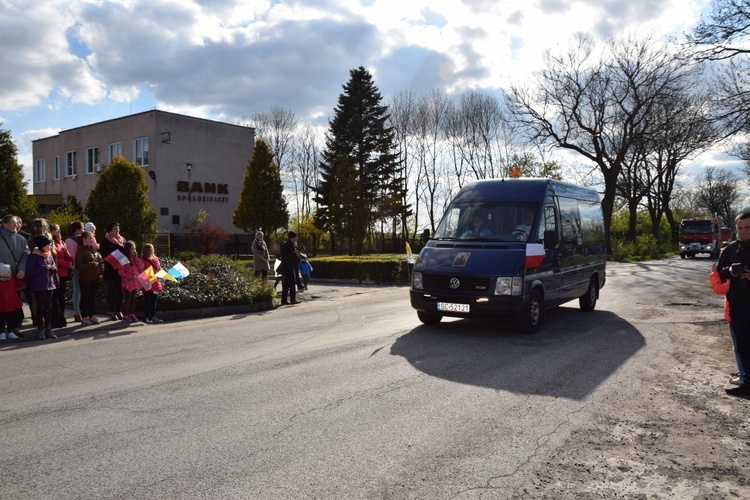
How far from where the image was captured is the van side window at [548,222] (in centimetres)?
968

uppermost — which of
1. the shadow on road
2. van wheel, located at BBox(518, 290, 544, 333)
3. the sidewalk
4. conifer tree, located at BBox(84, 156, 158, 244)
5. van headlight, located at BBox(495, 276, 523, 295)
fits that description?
conifer tree, located at BBox(84, 156, 158, 244)

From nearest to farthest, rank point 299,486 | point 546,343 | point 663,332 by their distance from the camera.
→ point 299,486 < point 546,343 < point 663,332

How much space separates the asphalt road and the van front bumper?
411 mm

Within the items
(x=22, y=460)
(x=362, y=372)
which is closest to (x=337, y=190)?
(x=362, y=372)

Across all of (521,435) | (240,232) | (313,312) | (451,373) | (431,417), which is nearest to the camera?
(521,435)

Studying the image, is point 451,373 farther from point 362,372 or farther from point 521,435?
point 521,435

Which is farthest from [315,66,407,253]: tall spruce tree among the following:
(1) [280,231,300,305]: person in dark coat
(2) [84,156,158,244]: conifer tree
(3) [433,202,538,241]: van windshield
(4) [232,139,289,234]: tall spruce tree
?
(3) [433,202,538,241]: van windshield

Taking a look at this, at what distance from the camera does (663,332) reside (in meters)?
9.88

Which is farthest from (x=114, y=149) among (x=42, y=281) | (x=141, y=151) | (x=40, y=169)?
(x=42, y=281)

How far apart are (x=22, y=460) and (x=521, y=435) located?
378 centimetres

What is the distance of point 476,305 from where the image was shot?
878cm

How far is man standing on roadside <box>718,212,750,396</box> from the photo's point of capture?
225 inches

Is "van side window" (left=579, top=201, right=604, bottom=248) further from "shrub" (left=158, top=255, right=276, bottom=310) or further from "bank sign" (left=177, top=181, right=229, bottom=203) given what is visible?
"bank sign" (left=177, top=181, right=229, bottom=203)

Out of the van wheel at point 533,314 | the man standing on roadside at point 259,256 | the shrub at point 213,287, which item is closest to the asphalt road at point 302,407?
the van wheel at point 533,314
